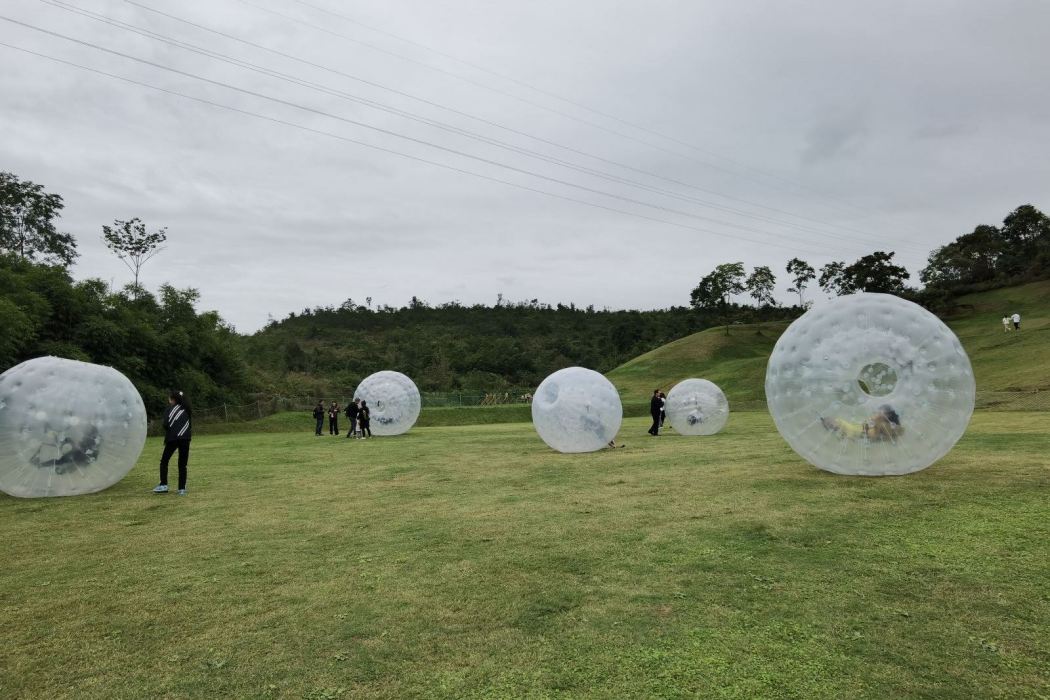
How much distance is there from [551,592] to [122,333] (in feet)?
119

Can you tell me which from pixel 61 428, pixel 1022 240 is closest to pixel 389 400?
pixel 61 428

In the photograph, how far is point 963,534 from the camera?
641 centimetres

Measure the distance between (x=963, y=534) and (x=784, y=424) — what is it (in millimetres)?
3746

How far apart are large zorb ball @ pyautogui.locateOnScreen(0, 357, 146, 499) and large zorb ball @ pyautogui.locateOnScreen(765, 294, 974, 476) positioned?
1153 centimetres

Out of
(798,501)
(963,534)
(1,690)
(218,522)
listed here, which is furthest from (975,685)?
(218,522)

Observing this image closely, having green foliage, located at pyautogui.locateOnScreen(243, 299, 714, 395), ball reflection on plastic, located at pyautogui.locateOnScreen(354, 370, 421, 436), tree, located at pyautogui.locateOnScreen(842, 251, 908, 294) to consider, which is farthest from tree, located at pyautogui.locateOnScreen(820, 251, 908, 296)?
ball reflection on plastic, located at pyautogui.locateOnScreen(354, 370, 421, 436)

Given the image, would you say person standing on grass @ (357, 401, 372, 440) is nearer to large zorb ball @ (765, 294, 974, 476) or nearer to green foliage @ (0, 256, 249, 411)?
green foliage @ (0, 256, 249, 411)

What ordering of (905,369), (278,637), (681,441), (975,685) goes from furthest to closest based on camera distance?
(681,441) < (905,369) < (278,637) < (975,685)

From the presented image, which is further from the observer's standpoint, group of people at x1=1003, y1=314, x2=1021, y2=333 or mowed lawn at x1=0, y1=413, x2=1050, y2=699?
group of people at x1=1003, y1=314, x2=1021, y2=333

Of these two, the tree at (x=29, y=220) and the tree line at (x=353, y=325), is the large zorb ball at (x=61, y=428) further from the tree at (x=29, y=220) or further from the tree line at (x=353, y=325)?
the tree at (x=29, y=220)

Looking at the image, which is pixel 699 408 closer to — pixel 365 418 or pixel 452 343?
pixel 365 418

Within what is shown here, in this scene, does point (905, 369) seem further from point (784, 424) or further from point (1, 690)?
point (1, 690)

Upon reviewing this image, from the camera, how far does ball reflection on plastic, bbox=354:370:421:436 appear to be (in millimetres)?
25172

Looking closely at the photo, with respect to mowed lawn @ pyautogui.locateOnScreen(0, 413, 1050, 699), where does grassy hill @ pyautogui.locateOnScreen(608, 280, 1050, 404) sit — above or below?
above
